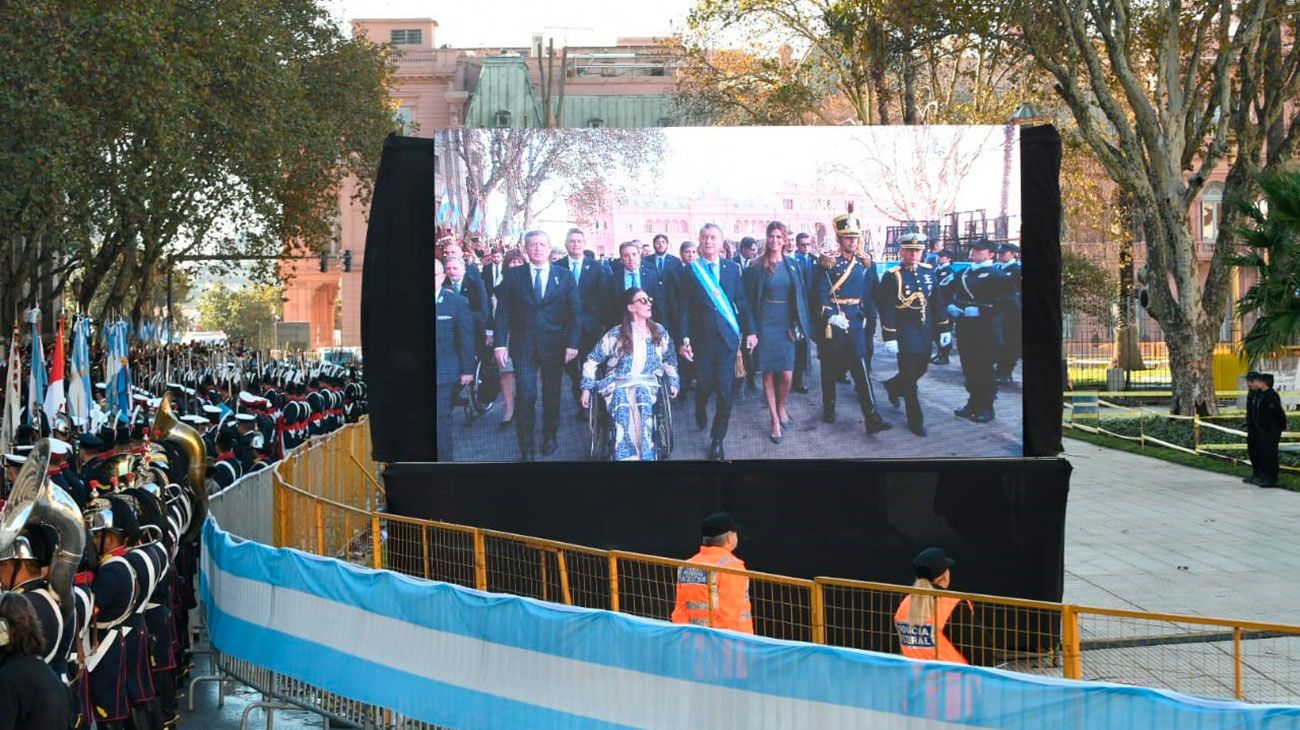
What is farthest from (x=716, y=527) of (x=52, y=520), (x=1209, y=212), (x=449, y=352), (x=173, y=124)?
(x=1209, y=212)

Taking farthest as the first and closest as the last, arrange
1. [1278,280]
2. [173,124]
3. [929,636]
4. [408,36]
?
[408,36] < [173,124] < [1278,280] < [929,636]

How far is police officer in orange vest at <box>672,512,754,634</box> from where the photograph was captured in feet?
28.7

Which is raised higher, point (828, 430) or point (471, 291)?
point (471, 291)

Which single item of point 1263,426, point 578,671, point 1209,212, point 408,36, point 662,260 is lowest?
point 1263,426

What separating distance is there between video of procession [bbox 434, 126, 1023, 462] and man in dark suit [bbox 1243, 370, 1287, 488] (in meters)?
11.6

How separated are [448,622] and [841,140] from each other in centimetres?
619

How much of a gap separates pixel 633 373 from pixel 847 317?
180 centimetres

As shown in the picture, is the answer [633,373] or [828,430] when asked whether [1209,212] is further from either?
[633,373]

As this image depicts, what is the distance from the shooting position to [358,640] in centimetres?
973

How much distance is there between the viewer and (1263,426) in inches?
947

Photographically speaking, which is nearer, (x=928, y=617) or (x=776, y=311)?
(x=928, y=617)

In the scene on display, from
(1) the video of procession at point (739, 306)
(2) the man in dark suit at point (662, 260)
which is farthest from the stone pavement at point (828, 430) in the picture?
(2) the man in dark suit at point (662, 260)

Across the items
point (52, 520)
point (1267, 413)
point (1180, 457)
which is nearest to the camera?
point (52, 520)

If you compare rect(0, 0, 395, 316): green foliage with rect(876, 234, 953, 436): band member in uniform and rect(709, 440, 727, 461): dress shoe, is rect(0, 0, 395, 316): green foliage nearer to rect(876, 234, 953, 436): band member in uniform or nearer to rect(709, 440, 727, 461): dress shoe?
rect(709, 440, 727, 461): dress shoe
